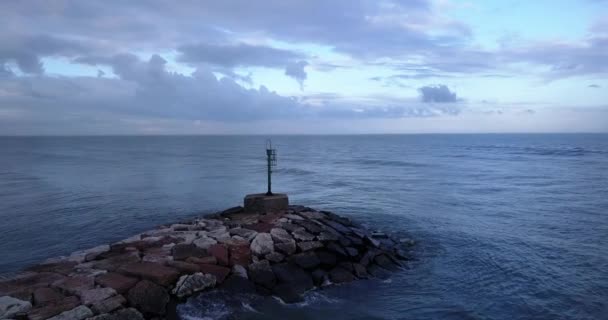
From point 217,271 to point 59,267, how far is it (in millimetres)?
3589

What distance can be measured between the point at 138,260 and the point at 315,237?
16.3 ft

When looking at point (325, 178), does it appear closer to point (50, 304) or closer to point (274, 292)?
point (274, 292)

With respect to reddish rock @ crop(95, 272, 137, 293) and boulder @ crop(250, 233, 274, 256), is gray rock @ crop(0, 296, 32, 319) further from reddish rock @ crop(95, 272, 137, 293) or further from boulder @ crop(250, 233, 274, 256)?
boulder @ crop(250, 233, 274, 256)

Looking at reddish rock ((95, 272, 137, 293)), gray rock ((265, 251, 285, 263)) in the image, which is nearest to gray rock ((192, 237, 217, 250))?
gray rock ((265, 251, 285, 263))

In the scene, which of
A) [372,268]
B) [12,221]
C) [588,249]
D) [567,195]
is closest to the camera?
[372,268]

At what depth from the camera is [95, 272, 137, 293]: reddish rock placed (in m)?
8.65

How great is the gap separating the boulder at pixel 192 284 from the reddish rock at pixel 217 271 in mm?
132

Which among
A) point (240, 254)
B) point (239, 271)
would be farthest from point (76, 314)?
point (240, 254)

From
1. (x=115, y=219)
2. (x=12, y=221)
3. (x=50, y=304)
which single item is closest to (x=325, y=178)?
(x=115, y=219)

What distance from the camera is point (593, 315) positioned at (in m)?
9.92

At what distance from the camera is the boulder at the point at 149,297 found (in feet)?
27.9

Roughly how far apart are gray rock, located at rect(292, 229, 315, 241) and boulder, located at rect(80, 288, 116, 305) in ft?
17.5

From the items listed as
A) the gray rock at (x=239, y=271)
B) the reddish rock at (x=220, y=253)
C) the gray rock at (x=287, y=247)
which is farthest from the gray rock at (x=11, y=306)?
the gray rock at (x=287, y=247)

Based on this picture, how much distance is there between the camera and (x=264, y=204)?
49.2ft
